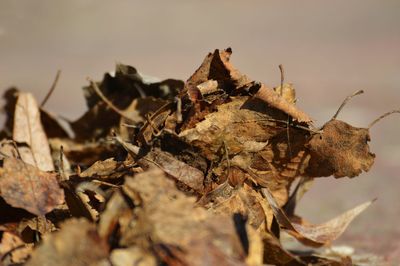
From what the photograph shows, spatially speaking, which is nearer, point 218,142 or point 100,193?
point 100,193

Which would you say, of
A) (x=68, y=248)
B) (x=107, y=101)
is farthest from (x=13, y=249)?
(x=107, y=101)

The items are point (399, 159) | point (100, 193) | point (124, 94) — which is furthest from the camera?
point (399, 159)

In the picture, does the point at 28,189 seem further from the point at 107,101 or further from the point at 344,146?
the point at 107,101

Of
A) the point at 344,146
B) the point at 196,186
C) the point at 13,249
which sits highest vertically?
the point at 344,146

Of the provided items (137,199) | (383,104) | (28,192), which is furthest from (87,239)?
(383,104)

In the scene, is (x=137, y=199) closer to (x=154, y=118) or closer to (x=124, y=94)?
(x=154, y=118)
